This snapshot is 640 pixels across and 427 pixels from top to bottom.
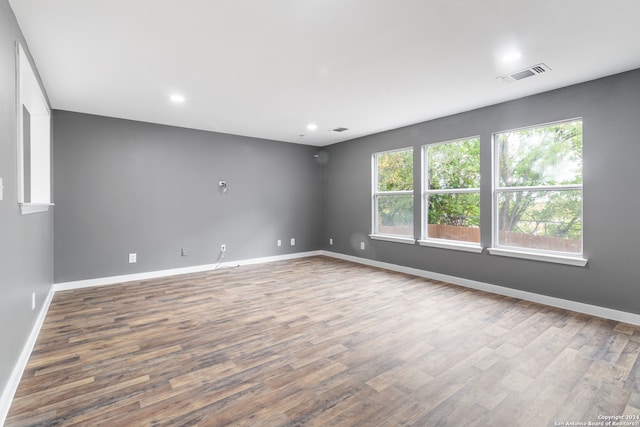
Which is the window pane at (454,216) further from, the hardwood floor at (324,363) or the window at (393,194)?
the hardwood floor at (324,363)

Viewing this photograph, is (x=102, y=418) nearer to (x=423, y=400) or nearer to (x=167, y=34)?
(x=423, y=400)

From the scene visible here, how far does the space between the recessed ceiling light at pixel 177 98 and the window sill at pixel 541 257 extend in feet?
14.1

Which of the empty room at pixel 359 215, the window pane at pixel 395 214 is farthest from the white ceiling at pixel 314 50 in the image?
the window pane at pixel 395 214

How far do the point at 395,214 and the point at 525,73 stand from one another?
2860 mm

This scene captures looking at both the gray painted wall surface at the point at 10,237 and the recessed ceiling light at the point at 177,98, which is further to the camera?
the recessed ceiling light at the point at 177,98

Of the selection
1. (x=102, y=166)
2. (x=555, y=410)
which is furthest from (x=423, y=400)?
(x=102, y=166)

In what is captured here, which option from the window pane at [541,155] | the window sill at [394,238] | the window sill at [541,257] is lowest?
the window sill at [541,257]

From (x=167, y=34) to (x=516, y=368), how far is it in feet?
11.5

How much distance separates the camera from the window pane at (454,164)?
14.0 ft

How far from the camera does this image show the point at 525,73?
2992 mm

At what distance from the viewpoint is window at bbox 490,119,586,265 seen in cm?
341

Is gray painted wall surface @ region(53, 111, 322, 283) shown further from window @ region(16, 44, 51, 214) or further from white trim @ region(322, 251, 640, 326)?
white trim @ region(322, 251, 640, 326)

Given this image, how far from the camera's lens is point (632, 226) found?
9.75ft

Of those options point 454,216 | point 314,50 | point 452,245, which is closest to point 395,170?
point 454,216
